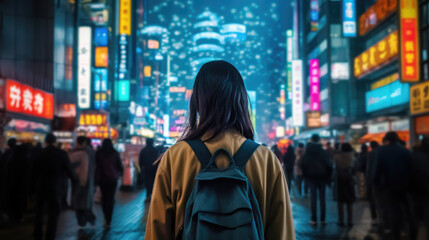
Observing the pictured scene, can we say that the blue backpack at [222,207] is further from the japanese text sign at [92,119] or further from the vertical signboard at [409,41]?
the japanese text sign at [92,119]

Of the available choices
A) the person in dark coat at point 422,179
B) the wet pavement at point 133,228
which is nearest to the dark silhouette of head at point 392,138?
the person in dark coat at point 422,179

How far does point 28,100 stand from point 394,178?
13.8 m

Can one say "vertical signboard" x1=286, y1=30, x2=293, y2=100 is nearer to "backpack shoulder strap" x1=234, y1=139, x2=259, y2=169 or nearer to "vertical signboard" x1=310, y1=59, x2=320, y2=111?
"vertical signboard" x1=310, y1=59, x2=320, y2=111

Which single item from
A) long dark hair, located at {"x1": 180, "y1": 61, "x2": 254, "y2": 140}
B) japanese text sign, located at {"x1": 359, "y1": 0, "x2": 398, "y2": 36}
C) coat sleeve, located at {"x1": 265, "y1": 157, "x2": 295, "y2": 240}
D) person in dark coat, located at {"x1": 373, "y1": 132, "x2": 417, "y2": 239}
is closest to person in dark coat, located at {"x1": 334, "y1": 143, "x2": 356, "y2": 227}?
person in dark coat, located at {"x1": 373, "y1": 132, "x2": 417, "y2": 239}

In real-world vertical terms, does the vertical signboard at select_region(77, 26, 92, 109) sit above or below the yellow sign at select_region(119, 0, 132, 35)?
below

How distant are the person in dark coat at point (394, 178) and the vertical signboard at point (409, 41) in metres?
10.1

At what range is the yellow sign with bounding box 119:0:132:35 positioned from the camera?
4459 cm

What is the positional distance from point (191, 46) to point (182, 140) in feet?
591

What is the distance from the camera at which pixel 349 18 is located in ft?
94.1

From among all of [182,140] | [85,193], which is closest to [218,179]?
[182,140]

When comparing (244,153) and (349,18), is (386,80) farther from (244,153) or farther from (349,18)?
(244,153)

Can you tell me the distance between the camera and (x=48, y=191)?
6.95 m

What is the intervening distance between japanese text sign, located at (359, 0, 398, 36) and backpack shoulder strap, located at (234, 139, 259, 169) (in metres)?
25.1

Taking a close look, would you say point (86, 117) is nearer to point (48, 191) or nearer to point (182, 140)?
point (48, 191)
